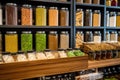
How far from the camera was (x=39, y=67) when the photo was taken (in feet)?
5.85

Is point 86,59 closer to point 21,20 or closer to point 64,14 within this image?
point 64,14

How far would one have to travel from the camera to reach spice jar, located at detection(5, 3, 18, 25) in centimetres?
191

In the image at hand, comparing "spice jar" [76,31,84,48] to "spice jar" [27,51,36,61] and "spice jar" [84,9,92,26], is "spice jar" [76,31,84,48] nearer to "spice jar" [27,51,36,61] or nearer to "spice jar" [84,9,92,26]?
"spice jar" [84,9,92,26]

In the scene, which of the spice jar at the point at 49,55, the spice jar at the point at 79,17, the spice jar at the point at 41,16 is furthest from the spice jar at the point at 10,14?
the spice jar at the point at 79,17

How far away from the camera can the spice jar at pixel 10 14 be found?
75.2 inches

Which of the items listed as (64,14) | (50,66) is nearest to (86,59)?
(50,66)

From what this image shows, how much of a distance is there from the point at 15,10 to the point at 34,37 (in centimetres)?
46

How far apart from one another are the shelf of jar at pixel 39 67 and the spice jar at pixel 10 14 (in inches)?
20.8

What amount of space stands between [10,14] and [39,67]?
2.17 ft

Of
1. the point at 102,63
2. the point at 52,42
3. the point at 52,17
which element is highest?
the point at 52,17

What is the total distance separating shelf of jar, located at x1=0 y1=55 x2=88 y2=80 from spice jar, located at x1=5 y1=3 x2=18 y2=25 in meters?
0.53

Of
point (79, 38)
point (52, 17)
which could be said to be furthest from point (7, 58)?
point (79, 38)

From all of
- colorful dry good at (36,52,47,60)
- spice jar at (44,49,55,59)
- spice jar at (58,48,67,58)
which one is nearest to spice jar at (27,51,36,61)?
colorful dry good at (36,52,47,60)

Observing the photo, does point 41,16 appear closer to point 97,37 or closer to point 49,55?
point 49,55
